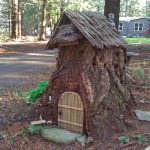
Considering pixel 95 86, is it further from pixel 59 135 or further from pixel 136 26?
pixel 136 26

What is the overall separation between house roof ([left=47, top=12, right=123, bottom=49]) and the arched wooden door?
0.92m

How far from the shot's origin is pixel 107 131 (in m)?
5.66

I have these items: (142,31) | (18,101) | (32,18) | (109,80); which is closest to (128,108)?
(109,80)

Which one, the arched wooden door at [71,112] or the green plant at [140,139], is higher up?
the arched wooden door at [71,112]

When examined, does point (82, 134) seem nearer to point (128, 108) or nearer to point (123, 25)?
point (128, 108)

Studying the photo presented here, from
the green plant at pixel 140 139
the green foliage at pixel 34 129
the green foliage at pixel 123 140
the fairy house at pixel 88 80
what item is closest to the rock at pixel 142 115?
the fairy house at pixel 88 80

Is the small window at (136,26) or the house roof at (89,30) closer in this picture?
the house roof at (89,30)

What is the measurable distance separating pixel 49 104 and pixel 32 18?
44880mm

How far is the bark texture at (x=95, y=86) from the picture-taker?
5.61 m

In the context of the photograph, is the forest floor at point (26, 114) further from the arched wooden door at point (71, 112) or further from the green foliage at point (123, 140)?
the arched wooden door at point (71, 112)

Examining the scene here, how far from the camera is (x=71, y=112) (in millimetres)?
5863

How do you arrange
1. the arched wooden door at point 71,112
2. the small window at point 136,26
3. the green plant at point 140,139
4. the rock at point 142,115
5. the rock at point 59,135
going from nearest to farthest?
the green plant at point 140,139
the rock at point 59,135
the arched wooden door at point 71,112
the rock at point 142,115
the small window at point 136,26

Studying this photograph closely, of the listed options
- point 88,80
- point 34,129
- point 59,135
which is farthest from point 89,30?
point 34,129

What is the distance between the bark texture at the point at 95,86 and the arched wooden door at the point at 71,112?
88 millimetres
